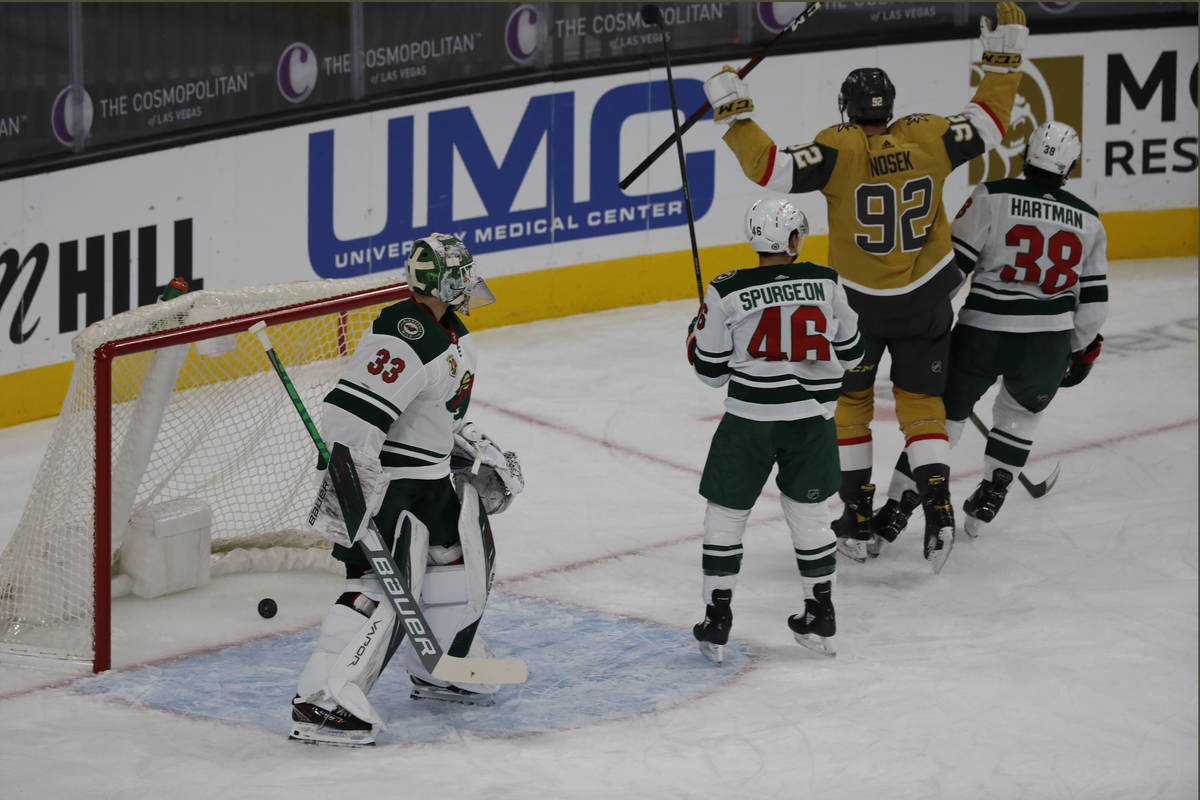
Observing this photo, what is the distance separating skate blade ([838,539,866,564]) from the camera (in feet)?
18.2

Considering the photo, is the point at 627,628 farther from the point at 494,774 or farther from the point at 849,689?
the point at 494,774

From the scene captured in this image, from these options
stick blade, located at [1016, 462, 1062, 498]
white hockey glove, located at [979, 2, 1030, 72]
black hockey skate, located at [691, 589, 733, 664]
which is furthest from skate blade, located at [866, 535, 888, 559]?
white hockey glove, located at [979, 2, 1030, 72]

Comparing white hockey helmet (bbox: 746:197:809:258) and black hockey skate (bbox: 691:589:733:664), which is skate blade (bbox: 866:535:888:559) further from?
white hockey helmet (bbox: 746:197:809:258)

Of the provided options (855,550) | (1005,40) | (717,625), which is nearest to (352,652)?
(717,625)

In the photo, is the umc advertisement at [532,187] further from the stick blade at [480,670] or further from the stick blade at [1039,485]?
the stick blade at [480,670]

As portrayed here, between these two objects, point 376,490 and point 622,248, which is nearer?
point 376,490

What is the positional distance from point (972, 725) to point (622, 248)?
14.9 ft

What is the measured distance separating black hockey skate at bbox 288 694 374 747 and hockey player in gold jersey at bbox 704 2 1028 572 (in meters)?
1.90

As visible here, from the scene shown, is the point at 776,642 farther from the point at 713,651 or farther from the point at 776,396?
the point at 776,396

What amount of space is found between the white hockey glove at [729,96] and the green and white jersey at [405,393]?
1288 millimetres

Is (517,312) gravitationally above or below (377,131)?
below

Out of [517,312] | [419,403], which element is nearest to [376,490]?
[419,403]

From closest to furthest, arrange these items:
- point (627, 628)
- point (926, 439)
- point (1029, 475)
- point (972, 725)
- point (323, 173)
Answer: point (972, 725), point (627, 628), point (926, 439), point (1029, 475), point (323, 173)

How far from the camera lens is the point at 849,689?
4.60 m
